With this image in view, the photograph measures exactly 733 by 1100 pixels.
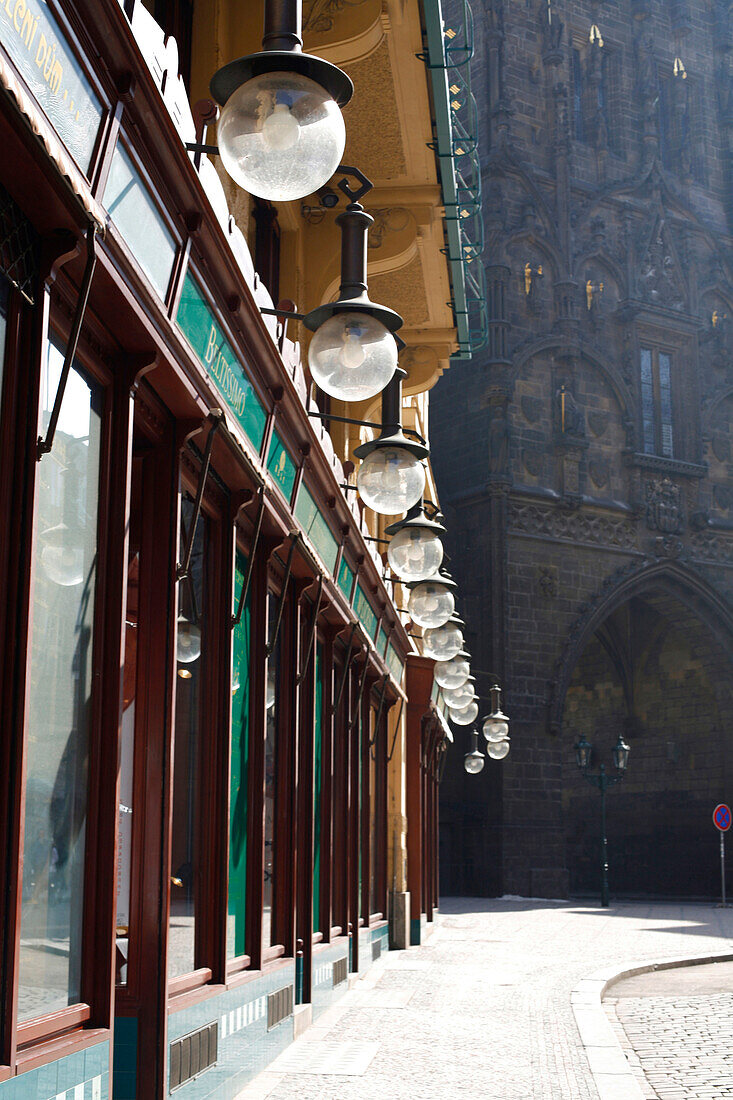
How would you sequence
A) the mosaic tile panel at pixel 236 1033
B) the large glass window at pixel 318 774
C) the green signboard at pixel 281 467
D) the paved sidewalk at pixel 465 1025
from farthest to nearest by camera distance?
the large glass window at pixel 318 774 → the green signboard at pixel 281 467 → the paved sidewalk at pixel 465 1025 → the mosaic tile panel at pixel 236 1033

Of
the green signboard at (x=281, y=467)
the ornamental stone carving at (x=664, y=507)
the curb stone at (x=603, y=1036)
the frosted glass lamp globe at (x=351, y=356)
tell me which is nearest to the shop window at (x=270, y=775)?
the green signboard at (x=281, y=467)

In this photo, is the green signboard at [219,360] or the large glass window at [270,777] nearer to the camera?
the green signboard at [219,360]

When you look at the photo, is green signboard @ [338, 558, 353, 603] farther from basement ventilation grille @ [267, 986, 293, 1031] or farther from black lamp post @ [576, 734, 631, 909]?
black lamp post @ [576, 734, 631, 909]

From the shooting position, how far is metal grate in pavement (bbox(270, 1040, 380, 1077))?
25.5 ft

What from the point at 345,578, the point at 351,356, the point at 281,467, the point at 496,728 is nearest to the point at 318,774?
the point at 345,578

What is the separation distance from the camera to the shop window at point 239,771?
708 centimetres

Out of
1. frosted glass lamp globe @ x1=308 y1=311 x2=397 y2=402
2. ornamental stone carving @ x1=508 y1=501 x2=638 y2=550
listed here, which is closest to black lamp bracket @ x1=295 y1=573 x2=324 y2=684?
frosted glass lamp globe @ x1=308 y1=311 x2=397 y2=402

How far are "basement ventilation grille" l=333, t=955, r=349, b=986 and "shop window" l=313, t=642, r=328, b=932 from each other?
392 millimetres

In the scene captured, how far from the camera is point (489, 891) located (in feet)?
114

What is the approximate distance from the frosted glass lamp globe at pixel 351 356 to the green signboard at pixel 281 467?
7.99ft

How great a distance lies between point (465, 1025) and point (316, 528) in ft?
13.3

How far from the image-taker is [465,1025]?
10281 millimetres

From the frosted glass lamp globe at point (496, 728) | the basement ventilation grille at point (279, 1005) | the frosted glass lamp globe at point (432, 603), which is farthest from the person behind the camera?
the frosted glass lamp globe at point (496, 728)

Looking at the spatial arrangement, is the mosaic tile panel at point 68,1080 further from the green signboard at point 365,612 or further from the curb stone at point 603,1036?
the green signboard at point 365,612
